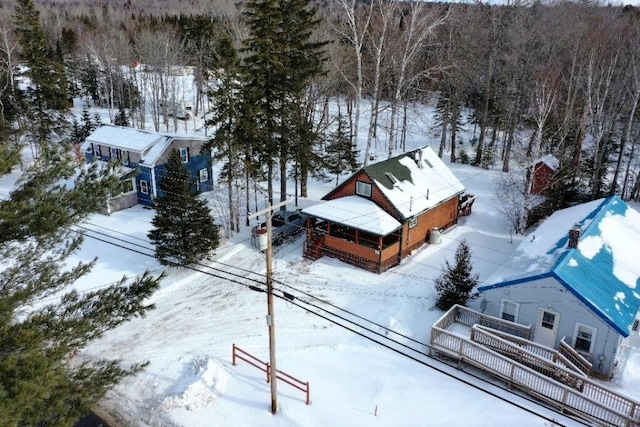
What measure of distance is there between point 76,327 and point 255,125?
59.7 ft

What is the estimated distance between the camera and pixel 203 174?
36281 mm

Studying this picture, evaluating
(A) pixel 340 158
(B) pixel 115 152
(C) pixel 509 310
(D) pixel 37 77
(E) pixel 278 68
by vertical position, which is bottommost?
(C) pixel 509 310

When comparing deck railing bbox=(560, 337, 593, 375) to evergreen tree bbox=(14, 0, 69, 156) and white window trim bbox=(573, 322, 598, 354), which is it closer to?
white window trim bbox=(573, 322, 598, 354)

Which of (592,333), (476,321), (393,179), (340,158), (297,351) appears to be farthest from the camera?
(340,158)

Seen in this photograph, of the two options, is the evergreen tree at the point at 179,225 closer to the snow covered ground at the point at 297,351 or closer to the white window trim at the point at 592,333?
the snow covered ground at the point at 297,351

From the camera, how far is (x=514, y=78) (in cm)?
3897

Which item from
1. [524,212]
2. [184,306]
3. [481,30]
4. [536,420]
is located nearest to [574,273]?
[536,420]

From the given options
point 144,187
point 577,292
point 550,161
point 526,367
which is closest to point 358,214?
point 577,292

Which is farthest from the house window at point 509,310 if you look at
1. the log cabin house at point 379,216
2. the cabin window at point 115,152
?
the cabin window at point 115,152

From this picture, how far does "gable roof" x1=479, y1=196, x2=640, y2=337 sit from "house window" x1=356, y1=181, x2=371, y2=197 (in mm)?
7955

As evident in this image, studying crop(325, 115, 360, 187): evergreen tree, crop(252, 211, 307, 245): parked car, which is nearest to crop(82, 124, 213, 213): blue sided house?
crop(252, 211, 307, 245): parked car

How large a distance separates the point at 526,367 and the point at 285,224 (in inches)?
618

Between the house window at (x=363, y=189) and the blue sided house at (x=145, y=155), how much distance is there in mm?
10841

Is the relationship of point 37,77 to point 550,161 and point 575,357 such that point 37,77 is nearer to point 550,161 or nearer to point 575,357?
point 550,161
